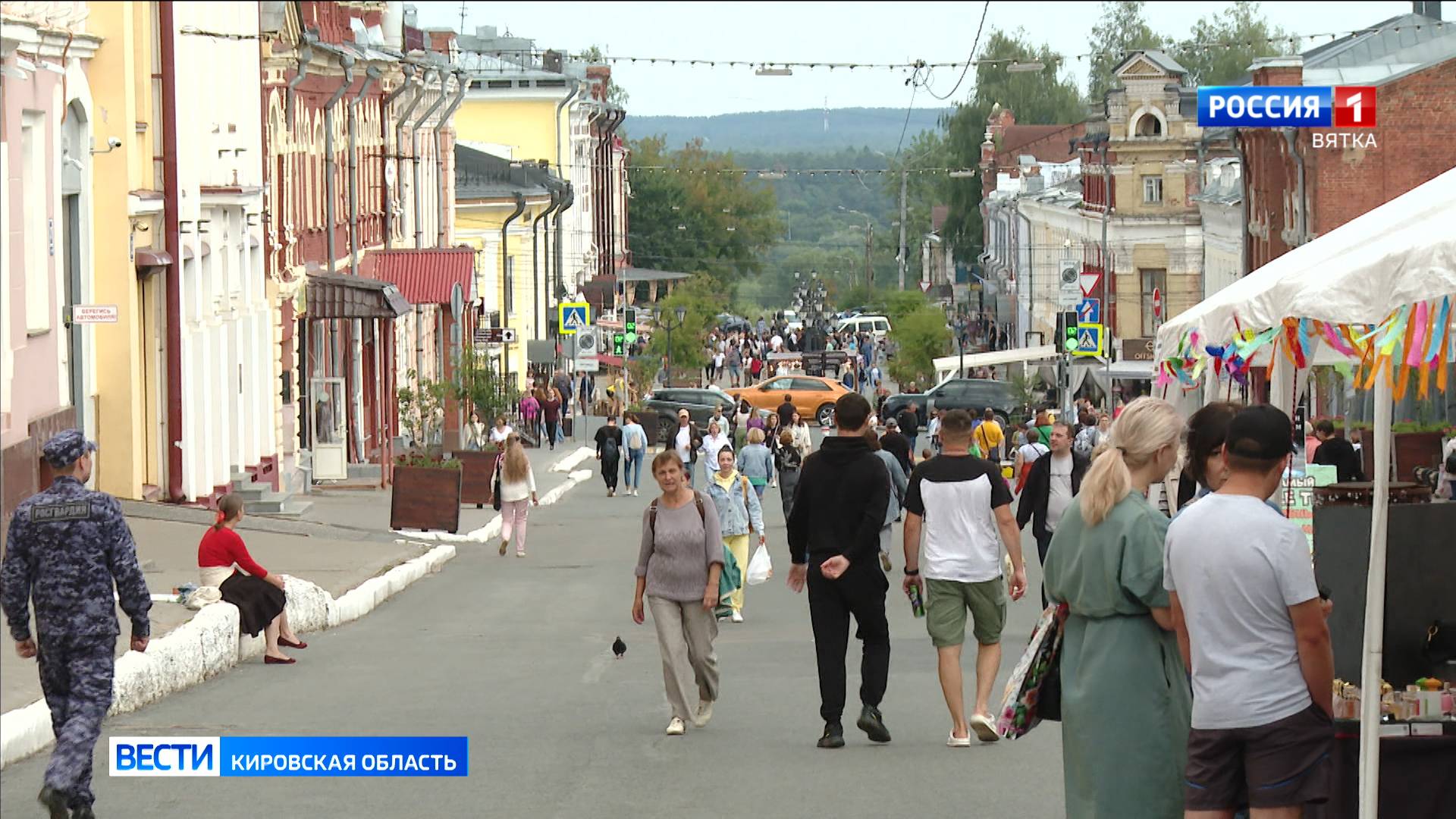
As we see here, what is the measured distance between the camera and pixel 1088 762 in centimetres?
696

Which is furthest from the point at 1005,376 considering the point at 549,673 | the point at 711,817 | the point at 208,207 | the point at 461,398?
the point at 711,817

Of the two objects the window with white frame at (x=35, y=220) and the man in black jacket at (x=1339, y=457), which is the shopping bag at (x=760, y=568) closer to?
the man in black jacket at (x=1339, y=457)

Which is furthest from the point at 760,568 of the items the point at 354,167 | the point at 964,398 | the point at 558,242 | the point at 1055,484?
the point at 558,242

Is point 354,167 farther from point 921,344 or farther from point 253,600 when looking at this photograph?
point 921,344

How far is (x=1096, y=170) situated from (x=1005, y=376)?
1157 centimetres

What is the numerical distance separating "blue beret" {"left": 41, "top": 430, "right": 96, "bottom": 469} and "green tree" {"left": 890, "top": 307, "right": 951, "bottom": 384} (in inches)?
2978

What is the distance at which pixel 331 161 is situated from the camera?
36.6 meters

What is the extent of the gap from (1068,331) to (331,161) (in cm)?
1646

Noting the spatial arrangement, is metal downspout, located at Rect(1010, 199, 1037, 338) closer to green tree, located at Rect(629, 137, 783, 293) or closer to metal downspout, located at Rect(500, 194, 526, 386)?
metal downspout, located at Rect(500, 194, 526, 386)

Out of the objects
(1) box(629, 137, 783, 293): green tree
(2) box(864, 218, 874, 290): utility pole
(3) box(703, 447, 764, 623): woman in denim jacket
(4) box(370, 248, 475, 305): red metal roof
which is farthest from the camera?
(2) box(864, 218, 874, 290): utility pole

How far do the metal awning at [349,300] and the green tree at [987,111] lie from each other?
230 ft

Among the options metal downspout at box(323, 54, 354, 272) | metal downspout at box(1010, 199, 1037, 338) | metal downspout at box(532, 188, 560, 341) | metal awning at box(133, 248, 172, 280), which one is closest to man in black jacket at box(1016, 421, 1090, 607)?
metal awning at box(133, 248, 172, 280)

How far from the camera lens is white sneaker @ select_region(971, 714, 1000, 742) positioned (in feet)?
36.5

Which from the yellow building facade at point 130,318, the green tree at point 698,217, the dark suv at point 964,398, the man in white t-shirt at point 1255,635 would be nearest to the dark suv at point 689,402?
the dark suv at point 964,398
